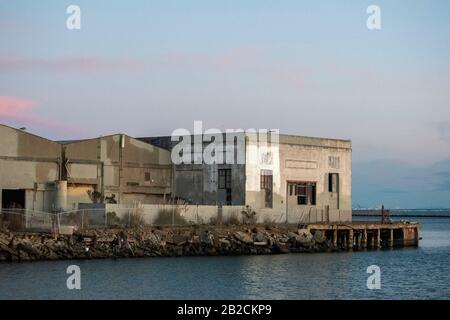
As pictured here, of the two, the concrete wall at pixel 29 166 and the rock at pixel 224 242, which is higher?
the concrete wall at pixel 29 166

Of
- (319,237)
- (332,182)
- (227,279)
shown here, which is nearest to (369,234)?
(332,182)

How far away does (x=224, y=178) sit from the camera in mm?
67438

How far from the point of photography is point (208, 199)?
68312 millimetres

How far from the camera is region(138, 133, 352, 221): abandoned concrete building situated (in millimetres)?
66562

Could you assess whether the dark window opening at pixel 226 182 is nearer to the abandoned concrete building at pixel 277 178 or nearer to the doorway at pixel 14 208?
the abandoned concrete building at pixel 277 178

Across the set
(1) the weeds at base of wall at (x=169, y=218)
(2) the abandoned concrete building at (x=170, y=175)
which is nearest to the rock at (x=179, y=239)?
(1) the weeds at base of wall at (x=169, y=218)

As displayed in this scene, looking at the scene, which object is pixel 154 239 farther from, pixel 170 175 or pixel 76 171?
pixel 170 175

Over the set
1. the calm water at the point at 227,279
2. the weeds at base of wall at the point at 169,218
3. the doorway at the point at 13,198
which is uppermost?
the doorway at the point at 13,198

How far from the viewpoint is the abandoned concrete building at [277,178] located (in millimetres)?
66562

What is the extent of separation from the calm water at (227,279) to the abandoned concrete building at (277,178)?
969 centimetres
